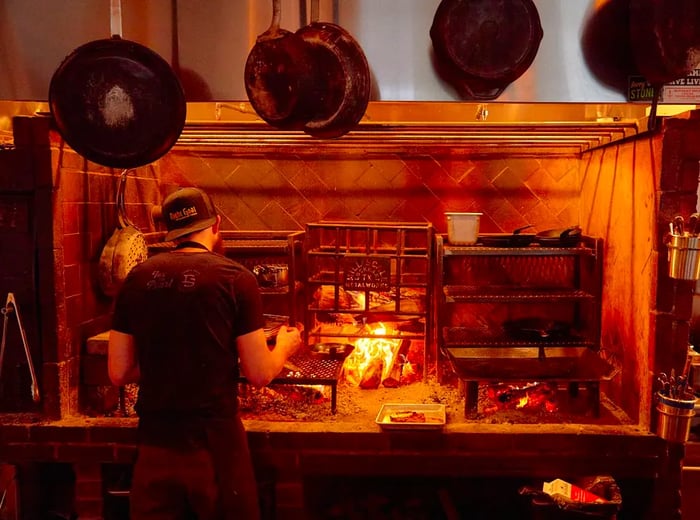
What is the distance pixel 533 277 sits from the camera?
487 cm

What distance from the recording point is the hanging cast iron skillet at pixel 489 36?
3043mm

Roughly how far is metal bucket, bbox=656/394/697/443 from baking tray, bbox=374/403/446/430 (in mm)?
1233

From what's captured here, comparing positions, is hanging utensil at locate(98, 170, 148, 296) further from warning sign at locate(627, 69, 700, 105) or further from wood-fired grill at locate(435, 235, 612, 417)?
warning sign at locate(627, 69, 700, 105)

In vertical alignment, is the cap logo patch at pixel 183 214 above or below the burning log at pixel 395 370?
above

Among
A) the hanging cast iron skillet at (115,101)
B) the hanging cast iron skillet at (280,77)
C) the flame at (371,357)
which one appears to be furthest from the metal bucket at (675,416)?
the hanging cast iron skillet at (115,101)

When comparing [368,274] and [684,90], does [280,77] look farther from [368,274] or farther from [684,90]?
[684,90]

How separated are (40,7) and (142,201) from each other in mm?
1541

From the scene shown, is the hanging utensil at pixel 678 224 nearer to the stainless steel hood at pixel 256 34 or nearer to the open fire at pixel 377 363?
the stainless steel hood at pixel 256 34

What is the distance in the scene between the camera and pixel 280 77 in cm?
300

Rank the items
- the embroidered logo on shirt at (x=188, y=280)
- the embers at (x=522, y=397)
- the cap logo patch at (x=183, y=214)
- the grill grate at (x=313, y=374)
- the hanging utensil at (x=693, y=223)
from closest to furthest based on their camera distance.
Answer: the embroidered logo on shirt at (x=188, y=280) → the cap logo patch at (x=183, y=214) → the hanging utensil at (x=693, y=223) → the grill grate at (x=313, y=374) → the embers at (x=522, y=397)

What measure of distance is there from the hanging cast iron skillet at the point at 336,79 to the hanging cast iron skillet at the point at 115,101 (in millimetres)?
740

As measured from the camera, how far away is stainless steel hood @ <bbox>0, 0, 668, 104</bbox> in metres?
3.46

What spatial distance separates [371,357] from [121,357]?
2114 millimetres

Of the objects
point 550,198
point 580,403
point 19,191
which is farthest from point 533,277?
point 19,191
